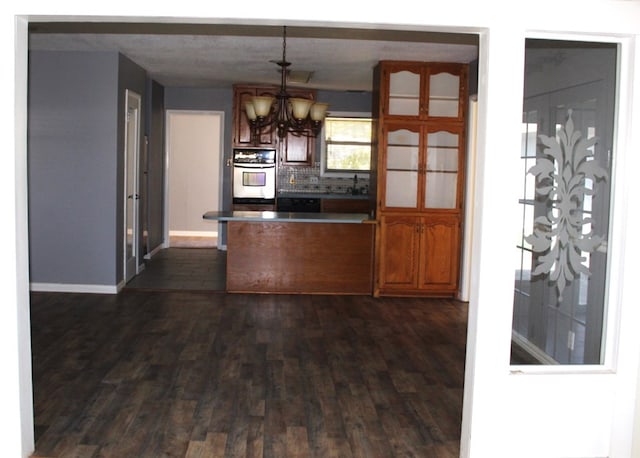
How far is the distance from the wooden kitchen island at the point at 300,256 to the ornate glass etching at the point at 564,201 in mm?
3974

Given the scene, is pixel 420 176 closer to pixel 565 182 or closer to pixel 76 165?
pixel 76 165

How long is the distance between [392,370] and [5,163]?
2.75 m

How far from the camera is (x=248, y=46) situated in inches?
252

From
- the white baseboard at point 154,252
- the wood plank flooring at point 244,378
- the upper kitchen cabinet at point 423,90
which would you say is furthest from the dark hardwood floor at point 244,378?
the white baseboard at point 154,252

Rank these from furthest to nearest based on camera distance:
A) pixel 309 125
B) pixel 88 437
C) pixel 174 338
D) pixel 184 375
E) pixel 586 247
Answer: pixel 309 125, pixel 174 338, pixel 184 375, pixel 88 437, pixel 586 247

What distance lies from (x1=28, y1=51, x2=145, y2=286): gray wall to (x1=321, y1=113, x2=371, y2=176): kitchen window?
359 centimetres

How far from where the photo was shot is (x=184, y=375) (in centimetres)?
435

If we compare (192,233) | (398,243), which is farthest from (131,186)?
(192,233)

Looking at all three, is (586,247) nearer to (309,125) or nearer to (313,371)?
(313,371)

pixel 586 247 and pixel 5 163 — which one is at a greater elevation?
pixel 5 163

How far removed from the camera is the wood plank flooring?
338 cm

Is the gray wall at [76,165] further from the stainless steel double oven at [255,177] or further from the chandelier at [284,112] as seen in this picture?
the stainless steel double oven at [255,177]

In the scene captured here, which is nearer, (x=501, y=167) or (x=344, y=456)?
(x=501, y=167)

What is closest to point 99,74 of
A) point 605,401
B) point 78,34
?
point 78,34
